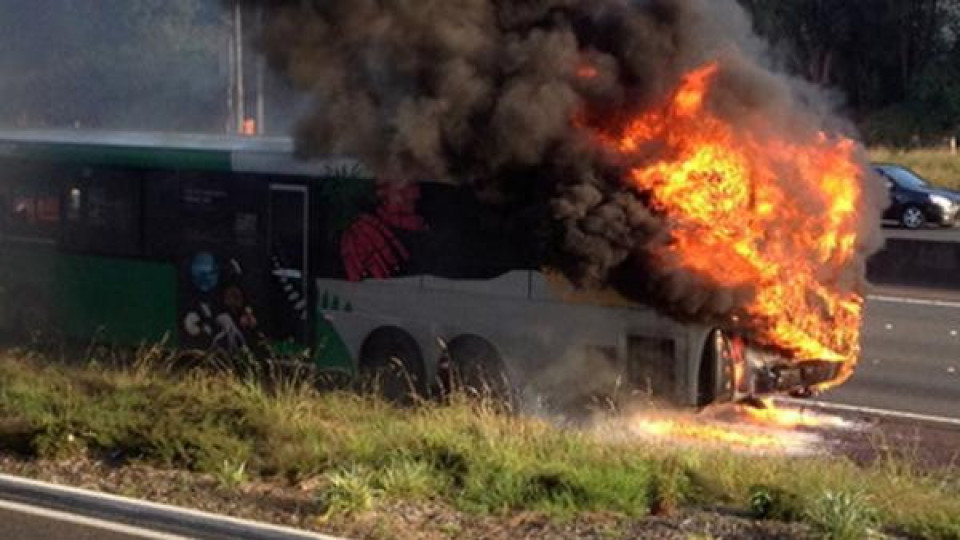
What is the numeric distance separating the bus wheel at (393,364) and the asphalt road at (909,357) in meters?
4.34

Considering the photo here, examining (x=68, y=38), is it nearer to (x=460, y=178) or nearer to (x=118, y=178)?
(x=118, y=178)

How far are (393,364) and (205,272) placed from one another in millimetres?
2423

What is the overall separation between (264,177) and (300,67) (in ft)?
4.75

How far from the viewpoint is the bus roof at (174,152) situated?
1418 cm

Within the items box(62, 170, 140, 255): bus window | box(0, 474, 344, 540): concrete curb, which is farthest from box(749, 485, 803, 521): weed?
box(62, 170, 140, 255): bus window

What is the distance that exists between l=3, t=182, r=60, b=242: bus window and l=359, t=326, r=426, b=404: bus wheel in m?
4.43

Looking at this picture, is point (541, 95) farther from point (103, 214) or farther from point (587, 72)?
point (103, 214)

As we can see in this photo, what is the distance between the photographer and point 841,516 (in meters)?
7.75

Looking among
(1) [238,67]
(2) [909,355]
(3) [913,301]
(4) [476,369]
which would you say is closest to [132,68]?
(1) [238,67]

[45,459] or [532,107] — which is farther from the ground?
[532,107]

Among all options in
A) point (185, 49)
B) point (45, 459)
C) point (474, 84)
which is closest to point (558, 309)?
point (474, 84)

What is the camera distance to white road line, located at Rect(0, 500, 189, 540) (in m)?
8.25

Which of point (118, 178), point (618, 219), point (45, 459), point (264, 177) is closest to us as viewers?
point (45, 459)

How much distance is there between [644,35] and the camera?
12.5 metres
